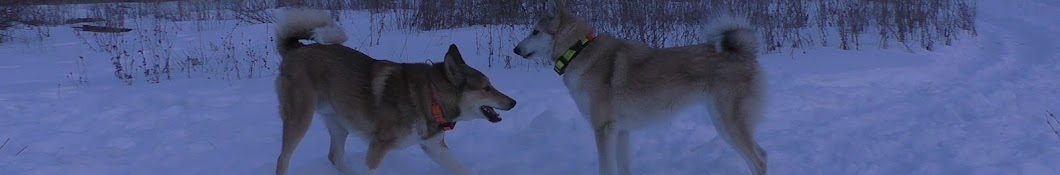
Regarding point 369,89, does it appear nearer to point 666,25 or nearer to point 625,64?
point 625,64

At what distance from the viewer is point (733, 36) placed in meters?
3.53

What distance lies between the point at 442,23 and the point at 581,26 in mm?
6079

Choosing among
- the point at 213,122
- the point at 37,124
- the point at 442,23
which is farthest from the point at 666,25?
the point at 37,124

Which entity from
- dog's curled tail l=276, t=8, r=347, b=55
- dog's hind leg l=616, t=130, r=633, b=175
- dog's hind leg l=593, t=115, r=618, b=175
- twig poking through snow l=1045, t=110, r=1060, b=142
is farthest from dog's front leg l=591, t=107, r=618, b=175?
twig poking through snow l=1045, t=110, r=1060, b=142

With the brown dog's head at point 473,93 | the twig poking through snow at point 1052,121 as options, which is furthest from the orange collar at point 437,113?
the twig poking through snow at point 1052,121

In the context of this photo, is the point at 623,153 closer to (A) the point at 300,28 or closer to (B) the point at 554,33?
(B) the point at 554,33

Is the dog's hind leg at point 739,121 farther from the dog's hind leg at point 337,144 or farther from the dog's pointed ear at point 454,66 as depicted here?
the dog's hind leg at point 337,144

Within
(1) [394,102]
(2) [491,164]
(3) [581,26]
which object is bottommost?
(2) [491,164]

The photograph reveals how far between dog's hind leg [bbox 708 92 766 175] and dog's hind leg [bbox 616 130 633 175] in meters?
0.48

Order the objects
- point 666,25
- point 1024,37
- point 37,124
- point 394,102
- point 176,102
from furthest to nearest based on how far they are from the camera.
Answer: point 1024,37 → point 666,25 → point 176,102 → point 37,124 → point 394,102

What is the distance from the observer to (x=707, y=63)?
3.49m

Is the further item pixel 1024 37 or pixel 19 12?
pixel 19 12

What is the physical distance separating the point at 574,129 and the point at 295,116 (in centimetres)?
163

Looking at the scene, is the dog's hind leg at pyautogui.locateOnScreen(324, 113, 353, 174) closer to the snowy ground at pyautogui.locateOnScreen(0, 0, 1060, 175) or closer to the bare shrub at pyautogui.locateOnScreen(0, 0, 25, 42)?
the snowy ground at pyautogui.locateOnScreen(0, 0, 1060, 175)
